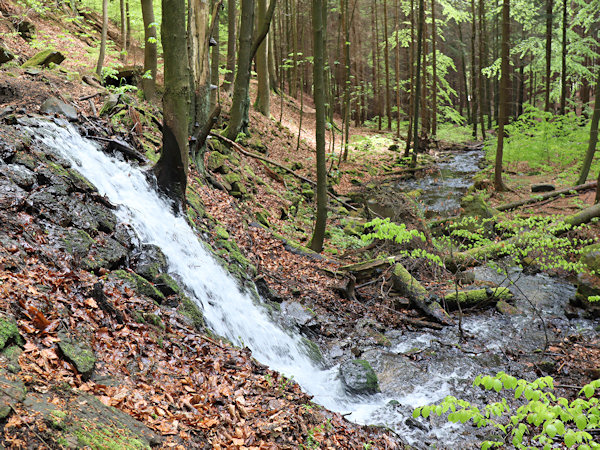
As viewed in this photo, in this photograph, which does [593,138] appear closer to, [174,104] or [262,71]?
[262,71]

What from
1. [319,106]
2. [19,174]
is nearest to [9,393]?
[19,174]

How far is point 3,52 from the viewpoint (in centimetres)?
999

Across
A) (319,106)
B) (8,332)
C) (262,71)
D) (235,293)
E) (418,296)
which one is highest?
(262,71)

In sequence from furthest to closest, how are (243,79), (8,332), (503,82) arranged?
(503,82), (243,79), (8,332)

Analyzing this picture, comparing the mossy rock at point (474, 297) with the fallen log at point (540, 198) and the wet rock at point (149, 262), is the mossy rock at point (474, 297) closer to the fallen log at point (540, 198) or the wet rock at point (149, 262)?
the fallen log at point (540, 198)

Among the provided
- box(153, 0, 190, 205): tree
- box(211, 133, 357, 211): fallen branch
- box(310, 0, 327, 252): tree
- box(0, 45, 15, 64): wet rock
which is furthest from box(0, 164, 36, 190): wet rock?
box(211, 133, 357, 211): fallen branch

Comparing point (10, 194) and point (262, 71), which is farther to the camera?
point (262, 71)

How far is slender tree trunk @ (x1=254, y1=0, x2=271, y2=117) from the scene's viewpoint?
59.7ft

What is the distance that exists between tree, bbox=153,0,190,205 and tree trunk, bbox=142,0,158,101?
14.8ft

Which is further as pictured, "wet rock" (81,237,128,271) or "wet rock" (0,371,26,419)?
"wet rock" (81,237,128,271)

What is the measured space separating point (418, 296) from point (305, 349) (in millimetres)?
3112

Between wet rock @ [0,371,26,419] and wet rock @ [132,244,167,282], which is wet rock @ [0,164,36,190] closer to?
wet rock @ [132,244,167,282]

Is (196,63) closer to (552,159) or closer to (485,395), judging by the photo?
(485,395)

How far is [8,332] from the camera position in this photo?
300cm
